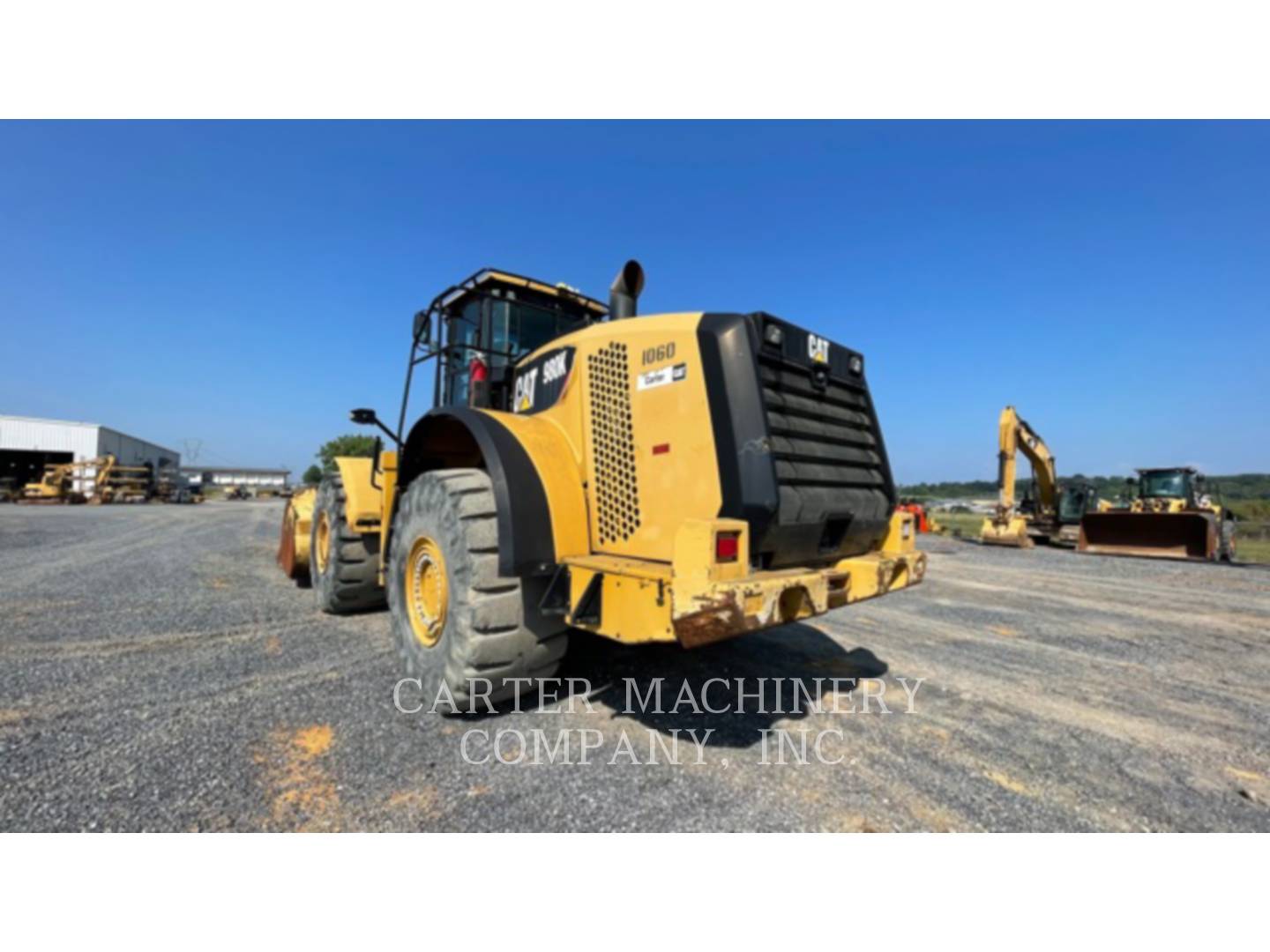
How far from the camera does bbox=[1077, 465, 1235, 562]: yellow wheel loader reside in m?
13.1

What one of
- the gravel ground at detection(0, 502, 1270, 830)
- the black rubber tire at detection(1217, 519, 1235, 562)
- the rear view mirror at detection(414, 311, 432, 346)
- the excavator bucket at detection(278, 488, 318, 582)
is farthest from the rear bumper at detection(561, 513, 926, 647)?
the black rubber tire at detection(1217, 519, 1235, 562)

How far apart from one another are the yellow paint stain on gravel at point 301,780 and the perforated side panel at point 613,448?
1.63 m

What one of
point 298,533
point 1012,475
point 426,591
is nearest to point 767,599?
point 426,591

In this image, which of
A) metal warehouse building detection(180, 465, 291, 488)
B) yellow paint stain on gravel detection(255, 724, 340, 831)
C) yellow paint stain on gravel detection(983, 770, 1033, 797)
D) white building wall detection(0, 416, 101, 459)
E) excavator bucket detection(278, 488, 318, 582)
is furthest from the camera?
metal warehouse building detection(180, 465, 291, 488)

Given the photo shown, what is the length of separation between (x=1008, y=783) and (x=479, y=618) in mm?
2607

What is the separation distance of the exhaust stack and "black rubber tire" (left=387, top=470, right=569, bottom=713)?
1459 millimetres

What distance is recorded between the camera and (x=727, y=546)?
94.5 inches

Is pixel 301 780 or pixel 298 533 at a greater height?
Result: pixel 298 533

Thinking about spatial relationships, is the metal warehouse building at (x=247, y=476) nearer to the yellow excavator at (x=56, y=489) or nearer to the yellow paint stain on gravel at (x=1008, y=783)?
the yellow excavator at (x=56, y=489)

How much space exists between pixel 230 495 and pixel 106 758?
59.9 meters

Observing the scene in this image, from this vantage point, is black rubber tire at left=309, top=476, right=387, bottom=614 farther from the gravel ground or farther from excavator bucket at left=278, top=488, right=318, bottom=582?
excavator bucket at left=278, top=488, right=318, bottom=582

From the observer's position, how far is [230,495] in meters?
51.7

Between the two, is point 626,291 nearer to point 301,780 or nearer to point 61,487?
point 301,780

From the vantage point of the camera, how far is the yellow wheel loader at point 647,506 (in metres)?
2.54
